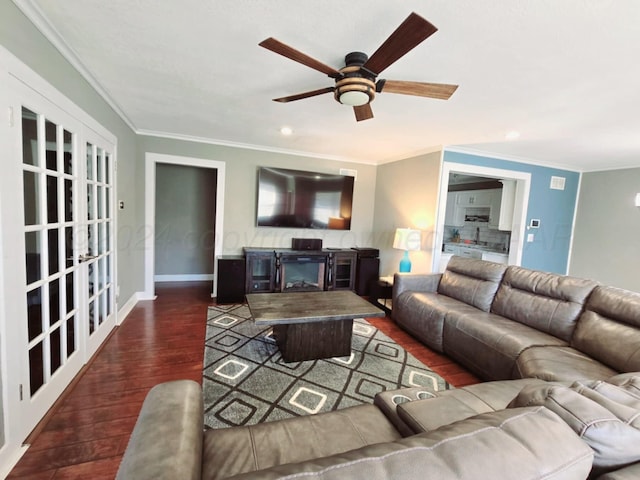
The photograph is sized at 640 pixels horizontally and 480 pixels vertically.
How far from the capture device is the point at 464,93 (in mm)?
2260

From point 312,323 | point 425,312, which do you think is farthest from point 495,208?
point 312,323

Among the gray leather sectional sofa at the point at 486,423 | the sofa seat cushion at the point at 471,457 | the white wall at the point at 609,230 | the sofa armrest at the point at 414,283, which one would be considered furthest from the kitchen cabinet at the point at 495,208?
the sofa seat cushion at the point at 471,457

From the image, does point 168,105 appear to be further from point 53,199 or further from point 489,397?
point 489,397

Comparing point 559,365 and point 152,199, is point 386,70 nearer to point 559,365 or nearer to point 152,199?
point 559,365

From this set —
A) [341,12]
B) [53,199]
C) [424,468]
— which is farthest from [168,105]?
[424,468]

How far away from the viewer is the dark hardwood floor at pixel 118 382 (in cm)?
152

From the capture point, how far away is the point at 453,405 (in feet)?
4.11

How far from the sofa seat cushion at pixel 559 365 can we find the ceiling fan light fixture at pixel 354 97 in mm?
2059

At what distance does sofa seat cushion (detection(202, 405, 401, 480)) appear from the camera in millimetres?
1013

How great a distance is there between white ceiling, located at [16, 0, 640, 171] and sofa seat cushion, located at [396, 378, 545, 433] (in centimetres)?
179

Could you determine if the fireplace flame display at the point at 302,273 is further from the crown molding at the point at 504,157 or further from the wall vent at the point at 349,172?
the crown molding at the point at 504,157

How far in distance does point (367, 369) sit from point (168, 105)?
3.12 metres

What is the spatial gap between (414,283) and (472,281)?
617mm

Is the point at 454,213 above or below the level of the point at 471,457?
above
